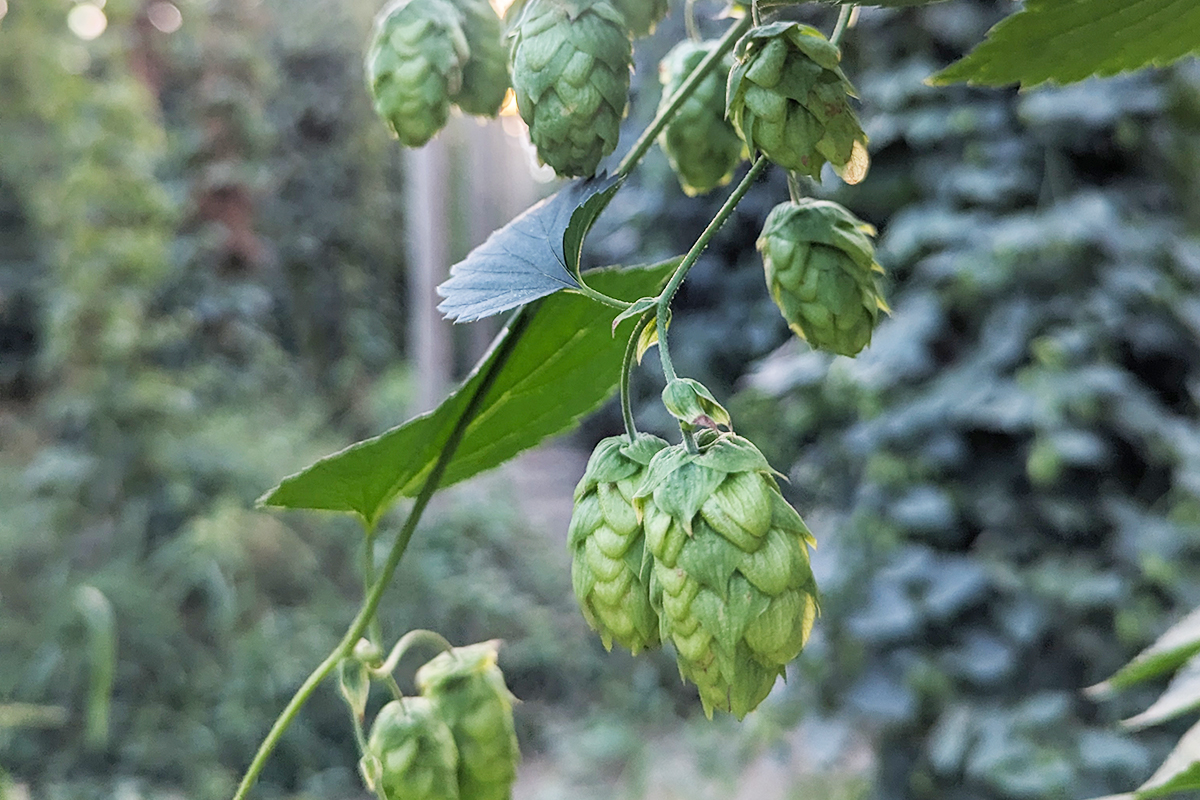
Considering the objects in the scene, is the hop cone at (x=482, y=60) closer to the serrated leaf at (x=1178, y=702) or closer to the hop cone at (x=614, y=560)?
the hop cone at (x=614, y=560)

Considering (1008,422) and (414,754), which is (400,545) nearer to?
(414,754)

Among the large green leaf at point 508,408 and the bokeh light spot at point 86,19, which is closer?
the large green leaf at point 508,408

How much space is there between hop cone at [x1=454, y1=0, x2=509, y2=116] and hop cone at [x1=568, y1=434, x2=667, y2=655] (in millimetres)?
183

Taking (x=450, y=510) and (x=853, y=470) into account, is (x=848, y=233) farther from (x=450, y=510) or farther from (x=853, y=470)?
(x=450, y=510)

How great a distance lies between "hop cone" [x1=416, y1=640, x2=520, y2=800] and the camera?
0.40m

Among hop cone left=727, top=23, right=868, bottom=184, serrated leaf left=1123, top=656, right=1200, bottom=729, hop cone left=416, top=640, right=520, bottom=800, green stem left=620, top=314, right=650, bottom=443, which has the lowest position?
serrated leaf left=1123, top=656, right=1200, bottom=729

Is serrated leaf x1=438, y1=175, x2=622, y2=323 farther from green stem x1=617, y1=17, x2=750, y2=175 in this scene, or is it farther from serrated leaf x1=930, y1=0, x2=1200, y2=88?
serrated leaf x1=930, y1=0, x2=1200, y2=88

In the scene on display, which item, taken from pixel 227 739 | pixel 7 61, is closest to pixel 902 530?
→ pixel 227 739

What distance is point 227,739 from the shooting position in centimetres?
207

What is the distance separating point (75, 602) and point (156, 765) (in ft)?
1.24

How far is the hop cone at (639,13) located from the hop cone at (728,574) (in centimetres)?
18

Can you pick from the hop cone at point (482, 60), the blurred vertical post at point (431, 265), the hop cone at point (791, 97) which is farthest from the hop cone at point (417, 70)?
the blurred vertical post at point (431, 265)

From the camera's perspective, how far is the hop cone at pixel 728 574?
0.83ft

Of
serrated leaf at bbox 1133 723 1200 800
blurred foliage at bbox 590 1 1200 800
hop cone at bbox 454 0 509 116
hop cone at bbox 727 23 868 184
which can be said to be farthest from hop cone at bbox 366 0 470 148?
blurred foliage at bbox 590 1 1200 800
